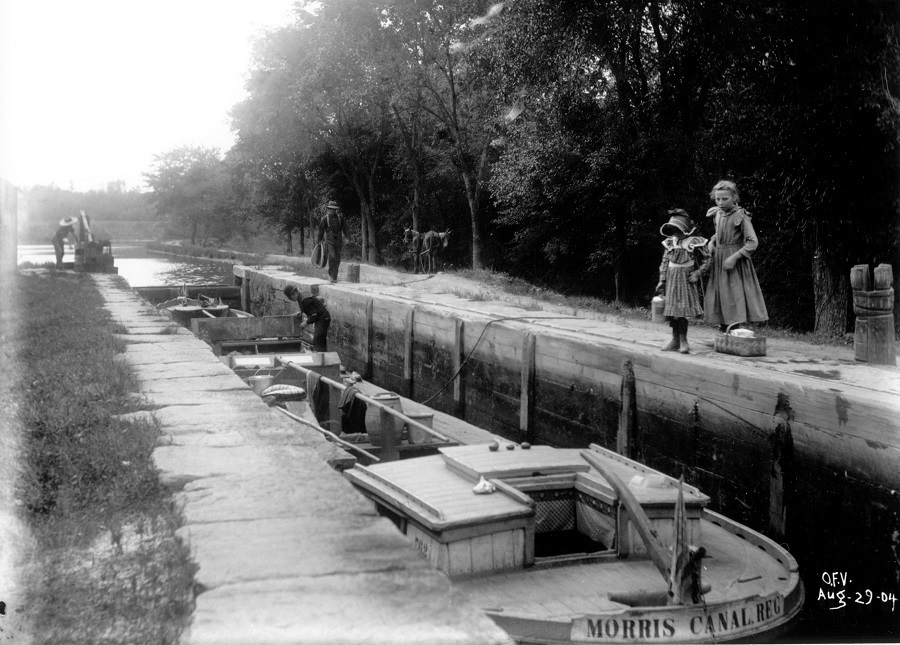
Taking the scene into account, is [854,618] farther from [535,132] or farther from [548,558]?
[535,132]

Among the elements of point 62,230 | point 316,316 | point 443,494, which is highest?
point 62,230

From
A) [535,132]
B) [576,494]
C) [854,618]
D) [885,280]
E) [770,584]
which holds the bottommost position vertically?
[854,618]

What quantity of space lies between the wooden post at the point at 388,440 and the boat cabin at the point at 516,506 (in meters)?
3.05

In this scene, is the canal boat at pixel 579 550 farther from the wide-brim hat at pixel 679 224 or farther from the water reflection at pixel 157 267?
the water reflection at pixel 157 267

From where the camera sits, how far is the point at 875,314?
785cm

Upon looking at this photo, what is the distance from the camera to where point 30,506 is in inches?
139

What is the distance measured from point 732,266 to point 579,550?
389cm

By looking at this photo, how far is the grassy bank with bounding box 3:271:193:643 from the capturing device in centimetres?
254

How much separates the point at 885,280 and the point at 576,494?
4143 mm

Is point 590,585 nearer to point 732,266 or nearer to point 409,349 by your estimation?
point 732,266

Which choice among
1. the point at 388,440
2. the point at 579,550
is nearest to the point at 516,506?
the point at 579,550

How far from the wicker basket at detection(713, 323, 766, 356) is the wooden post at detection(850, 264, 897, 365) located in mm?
914

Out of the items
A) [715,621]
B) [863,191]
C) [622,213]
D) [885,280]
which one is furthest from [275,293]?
[715,621]

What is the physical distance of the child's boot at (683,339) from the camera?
8.30 m
